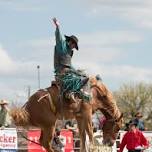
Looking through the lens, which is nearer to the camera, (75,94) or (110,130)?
(75,94)

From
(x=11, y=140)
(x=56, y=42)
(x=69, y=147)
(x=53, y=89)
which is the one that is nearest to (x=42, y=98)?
(x=53, y=89)

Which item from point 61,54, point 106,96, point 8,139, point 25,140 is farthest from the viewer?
point 25,140

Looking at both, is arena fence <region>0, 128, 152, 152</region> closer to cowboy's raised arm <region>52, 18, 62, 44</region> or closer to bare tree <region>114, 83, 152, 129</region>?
cowboy's raised arm <region>52, 18, 62, 44</region>

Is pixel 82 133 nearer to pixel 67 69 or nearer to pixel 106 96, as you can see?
pixel 106 96

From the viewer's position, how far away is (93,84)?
1658 centimetres

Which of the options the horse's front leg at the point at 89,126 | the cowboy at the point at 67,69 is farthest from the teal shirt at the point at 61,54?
the horse's front leg at the point at 89,126

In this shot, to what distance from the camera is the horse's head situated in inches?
673

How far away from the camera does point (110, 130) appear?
1711 cm

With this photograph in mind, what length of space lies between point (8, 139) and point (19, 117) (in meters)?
6.46

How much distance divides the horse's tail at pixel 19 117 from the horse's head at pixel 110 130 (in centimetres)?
244

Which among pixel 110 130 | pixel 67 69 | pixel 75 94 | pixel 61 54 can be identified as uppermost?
pixel 61 54

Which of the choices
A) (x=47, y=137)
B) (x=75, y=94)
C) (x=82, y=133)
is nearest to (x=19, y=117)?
(x=47, y=137)

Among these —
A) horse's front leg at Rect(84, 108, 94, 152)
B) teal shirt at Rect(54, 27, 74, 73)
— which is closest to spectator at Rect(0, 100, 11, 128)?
teal shirt at Rect(54, 27, 74, 73)

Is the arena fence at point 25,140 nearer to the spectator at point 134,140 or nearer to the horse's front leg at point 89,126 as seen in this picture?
the spectator at point 134,140
